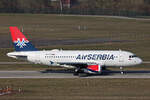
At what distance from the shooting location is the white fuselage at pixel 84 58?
5803 cm

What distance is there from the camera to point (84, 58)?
58344mm

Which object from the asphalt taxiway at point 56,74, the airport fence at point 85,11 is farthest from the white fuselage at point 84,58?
the airport fence at point 85,11

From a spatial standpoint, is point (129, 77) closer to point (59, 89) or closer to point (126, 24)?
point (59, 89)

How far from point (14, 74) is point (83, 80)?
11.0m

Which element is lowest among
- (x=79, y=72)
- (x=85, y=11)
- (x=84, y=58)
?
Result: (x=79, y=72)

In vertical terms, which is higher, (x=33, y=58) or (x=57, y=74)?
(x=33, y=58)

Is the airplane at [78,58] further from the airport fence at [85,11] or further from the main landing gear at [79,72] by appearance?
the airport fence at [85,11]

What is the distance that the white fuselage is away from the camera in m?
58.0

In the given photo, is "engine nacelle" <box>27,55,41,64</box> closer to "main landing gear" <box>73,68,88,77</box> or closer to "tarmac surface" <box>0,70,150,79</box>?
"tarmac surface" <box>0,70,150,79</box>

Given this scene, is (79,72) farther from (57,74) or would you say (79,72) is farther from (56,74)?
(56,74)

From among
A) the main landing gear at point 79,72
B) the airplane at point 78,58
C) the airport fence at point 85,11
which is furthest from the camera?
the airport fence at point 85,11

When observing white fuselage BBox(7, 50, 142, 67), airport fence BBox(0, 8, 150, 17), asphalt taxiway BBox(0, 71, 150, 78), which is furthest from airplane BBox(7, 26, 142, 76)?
airport fence BBox(0, 8, 150, 17)

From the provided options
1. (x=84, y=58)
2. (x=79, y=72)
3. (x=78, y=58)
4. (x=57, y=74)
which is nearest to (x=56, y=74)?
(x=57, y=74)

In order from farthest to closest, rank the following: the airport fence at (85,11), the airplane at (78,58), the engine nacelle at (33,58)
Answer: the airport fence at (85,11), the engine nacelle at (33,58), the airplane at (78,58)
